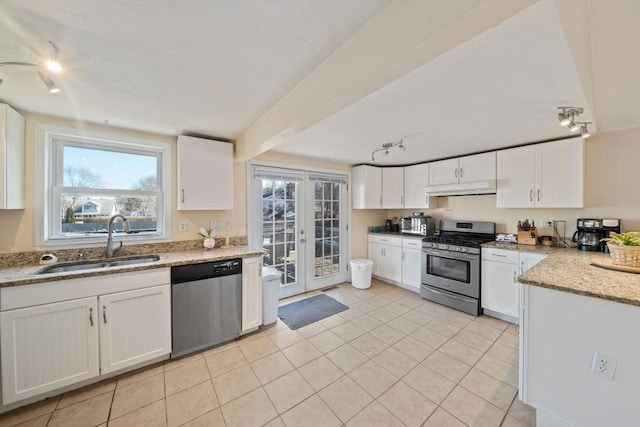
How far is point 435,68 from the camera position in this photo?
1.37 metres

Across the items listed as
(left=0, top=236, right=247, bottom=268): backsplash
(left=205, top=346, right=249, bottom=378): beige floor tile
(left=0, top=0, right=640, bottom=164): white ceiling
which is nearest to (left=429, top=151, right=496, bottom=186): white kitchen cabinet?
(left=0, top=0, right=640, bottom=164): white ceiling

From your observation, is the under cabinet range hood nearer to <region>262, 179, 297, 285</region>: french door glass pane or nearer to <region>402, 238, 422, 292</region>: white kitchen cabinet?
<region>402, 238, 422, 292</region>: white kitchen cabinet

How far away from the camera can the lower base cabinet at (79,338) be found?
1632 mm

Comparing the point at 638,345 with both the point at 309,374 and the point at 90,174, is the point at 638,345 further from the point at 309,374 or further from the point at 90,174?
the point at 90,174

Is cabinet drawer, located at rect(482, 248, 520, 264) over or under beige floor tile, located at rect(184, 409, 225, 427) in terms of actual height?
over

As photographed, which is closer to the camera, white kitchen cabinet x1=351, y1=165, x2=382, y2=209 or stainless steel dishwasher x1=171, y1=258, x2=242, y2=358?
stainless steel dishwasher x1=171, y1=258, x2=242, y2=358

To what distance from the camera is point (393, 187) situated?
4328 mm

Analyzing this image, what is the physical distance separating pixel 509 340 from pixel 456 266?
98 centimetres

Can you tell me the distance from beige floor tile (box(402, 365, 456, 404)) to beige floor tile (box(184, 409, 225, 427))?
1.40m

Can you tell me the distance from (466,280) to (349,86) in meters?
3.03

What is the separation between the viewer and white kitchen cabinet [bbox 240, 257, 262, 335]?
253 centimetres

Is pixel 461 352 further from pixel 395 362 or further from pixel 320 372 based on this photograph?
pixel 320 372

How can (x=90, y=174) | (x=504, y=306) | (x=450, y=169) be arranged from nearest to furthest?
(x=90, y=174)
(x=504, y=306)
(x=450, y=169)

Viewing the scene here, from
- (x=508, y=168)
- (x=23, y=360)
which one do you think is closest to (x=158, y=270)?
(x=23, y=360)
